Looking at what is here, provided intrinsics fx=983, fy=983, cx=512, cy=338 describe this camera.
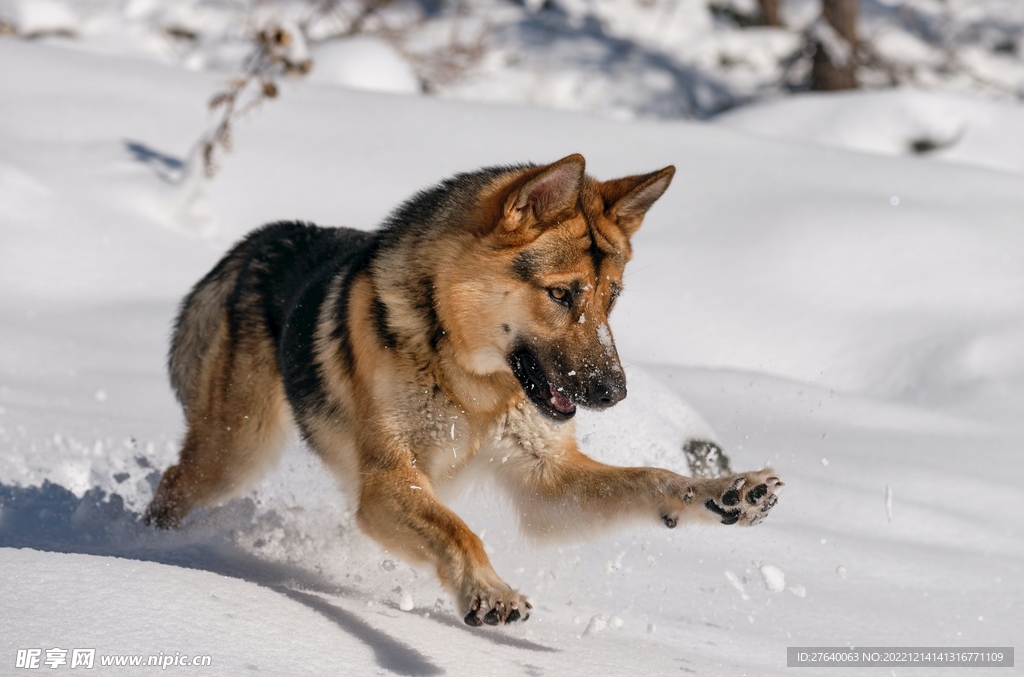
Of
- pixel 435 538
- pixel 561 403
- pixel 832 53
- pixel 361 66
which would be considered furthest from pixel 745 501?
pixel 832 53

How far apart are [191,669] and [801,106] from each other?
1057 centimetres

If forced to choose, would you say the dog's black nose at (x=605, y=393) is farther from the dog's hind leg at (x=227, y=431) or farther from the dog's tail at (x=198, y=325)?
the dog's tail at (x=198, y=325)

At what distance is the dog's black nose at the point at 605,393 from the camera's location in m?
3.10

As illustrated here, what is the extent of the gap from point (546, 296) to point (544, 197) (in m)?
0.33

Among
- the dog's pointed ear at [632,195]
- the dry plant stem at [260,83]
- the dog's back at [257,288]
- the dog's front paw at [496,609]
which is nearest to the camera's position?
the dog's front paw at [496,609]

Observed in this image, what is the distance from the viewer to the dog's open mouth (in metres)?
3.21

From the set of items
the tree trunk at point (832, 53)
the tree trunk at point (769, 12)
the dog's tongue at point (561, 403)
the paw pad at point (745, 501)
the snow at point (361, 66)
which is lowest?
the tree trunk at point (769, 12)

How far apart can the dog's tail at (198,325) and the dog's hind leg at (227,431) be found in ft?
0.23

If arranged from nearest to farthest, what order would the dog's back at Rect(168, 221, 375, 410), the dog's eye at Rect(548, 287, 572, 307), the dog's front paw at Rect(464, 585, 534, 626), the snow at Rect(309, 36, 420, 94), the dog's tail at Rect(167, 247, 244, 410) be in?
1. the dog's front paw at Rect(464, 585, 534, 626)
2. the dog's eye at Rect(548, 287, 572, 307)
3. the dog's back at Rect(168, 221, 375, 410)
4. the dog's tail at Rect(167, 247, 244, 410)
5. the snow at Rect(309, 36, 420, 94)

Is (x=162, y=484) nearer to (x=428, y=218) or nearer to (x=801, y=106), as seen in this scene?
(x=428, y=218)

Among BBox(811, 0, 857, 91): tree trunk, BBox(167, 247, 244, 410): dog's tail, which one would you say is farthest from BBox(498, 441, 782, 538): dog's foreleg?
BBox(811, 0, 857, 91): tree trunk

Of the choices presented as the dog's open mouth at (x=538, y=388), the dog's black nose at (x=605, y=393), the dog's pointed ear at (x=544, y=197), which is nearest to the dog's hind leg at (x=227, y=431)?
the dog's open mouth at (x=538, y=388)

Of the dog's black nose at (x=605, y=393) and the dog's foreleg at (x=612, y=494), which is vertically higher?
the dog's black nose at (x=605, y=393)

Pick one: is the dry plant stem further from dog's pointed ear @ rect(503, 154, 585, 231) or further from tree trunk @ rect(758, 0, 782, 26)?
tree trunk @ rect(758, 0, 782, 26)
